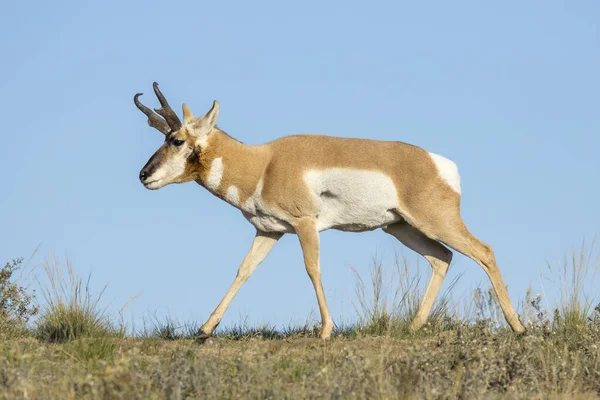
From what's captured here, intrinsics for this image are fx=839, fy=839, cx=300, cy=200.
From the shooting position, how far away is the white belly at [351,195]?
10992mm

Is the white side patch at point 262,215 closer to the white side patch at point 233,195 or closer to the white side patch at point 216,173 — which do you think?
the white side patch at point 233,195

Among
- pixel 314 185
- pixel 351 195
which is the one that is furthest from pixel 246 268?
pixel 351 195

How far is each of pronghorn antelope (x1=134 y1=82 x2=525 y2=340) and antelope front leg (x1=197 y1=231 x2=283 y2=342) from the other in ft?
0.04

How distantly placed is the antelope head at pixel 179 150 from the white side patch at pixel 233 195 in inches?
21.5

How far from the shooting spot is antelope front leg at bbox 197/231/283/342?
36.2ft

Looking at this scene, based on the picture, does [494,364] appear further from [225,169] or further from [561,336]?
[225,169]

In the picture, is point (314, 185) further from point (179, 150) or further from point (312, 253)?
point (179, 150)

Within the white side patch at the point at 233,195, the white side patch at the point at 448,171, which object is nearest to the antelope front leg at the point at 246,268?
the white side patch at the point at 233,195

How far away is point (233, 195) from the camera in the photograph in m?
11.2

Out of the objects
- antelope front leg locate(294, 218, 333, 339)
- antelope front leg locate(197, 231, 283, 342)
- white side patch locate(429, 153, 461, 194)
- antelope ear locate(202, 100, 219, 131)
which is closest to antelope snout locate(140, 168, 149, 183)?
antelope ear locate(202, 100, 219, 131)

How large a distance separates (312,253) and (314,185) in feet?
2.92

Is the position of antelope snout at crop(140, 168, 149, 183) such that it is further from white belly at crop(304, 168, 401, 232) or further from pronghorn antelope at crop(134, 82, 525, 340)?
white belly at crop(304, 168, 401, 232)

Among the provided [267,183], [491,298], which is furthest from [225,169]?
[491,298]

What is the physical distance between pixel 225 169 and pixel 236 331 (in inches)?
86.8
